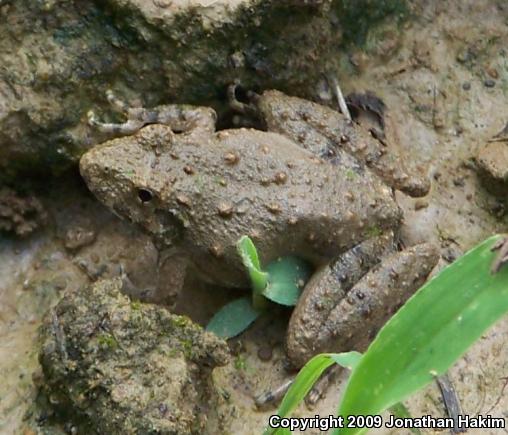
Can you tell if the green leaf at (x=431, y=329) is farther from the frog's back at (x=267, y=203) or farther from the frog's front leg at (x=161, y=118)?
the frog's front leg at (x=161, y=118)

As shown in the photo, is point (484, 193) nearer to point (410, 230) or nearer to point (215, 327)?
point (410, 230)

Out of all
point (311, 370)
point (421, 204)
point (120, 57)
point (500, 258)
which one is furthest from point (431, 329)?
point (120, 57)

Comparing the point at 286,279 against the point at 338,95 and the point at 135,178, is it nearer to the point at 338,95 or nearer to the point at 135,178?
the point at 135,178

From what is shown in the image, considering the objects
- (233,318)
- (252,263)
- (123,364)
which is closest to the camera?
(123,364)

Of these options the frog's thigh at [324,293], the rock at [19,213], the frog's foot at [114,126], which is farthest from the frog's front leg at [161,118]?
the frog's thigh at [324,293]

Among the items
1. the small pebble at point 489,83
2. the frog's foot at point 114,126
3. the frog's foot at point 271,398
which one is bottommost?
the frog's foot at point 271,398

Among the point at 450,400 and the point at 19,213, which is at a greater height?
the point at 19,213

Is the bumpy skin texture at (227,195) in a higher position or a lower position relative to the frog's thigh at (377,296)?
higher
